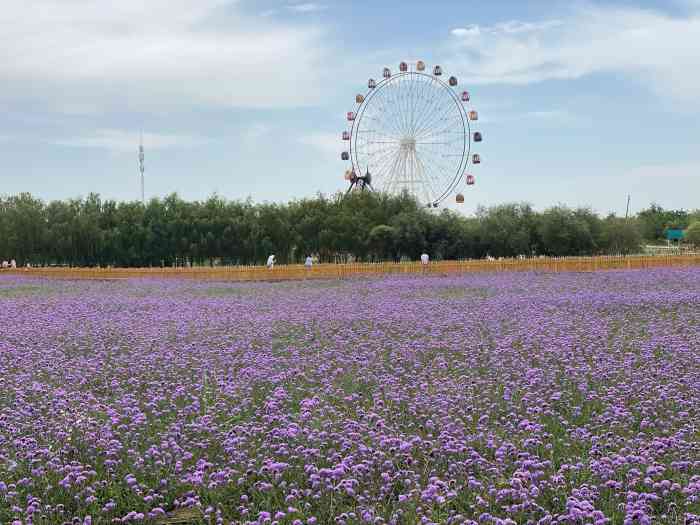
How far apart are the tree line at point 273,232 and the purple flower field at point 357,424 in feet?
147

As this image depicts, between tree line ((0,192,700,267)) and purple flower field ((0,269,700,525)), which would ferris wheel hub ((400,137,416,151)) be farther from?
purple flower field ((0,269,700,525))

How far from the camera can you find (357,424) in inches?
305

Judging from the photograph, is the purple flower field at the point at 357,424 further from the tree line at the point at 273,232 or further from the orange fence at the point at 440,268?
the tree line at the point at 273,232

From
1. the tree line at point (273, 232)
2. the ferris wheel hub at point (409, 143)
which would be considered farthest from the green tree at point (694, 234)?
the ferris wheel hub at point (409, 143)

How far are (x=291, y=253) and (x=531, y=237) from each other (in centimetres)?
1815

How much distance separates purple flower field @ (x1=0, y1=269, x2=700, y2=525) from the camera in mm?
Answer: 6137

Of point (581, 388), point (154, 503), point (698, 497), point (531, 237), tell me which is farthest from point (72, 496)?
point (531, 237)

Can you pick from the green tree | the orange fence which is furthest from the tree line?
the green tree

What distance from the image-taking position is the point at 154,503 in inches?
261

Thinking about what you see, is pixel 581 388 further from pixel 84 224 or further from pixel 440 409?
pixel 84 224

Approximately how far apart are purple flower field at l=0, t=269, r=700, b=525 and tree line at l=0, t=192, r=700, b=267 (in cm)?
4470

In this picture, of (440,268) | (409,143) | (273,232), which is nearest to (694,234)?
(409,143)

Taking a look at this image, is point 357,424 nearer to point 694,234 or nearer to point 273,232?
point 273,232

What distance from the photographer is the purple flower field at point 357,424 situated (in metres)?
6.14
